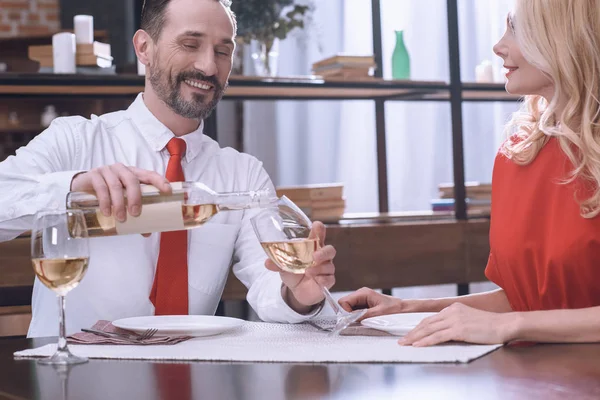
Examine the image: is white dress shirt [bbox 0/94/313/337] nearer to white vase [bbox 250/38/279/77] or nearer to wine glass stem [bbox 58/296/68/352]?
wine glass stem [bbox 58/296/68/352]

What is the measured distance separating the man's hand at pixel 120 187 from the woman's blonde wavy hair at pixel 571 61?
32.1 inches

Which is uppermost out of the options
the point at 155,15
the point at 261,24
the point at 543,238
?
the point at 261,24

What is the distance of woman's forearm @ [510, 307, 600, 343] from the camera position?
120 centimetres

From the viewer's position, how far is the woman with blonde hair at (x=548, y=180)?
1544 mm

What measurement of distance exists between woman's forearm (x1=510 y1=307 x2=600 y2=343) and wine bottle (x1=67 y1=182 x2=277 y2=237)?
413 mm

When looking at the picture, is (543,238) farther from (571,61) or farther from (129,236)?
(129,236)

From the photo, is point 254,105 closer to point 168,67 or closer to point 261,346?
point 168,67

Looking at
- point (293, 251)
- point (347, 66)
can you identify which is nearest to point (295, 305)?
point (293, 251)

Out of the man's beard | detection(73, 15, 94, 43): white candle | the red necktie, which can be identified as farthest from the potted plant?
the red necktie

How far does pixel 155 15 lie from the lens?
2025 millimetres

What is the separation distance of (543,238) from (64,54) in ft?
6.04

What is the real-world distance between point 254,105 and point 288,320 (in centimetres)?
326

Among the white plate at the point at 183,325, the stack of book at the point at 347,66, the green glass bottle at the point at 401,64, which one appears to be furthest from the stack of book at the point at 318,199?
the white plate at the point at 183,325

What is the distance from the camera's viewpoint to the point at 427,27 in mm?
4488
